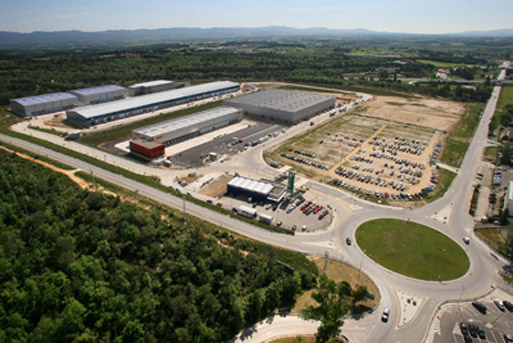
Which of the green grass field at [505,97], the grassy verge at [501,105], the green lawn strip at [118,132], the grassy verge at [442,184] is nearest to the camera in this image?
the grassy verge at [442,184]

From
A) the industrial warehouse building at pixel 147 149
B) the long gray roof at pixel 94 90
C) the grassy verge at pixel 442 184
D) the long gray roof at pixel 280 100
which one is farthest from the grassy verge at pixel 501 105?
the long gray roof at pixel 94 90

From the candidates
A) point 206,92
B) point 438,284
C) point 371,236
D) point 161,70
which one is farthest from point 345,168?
point 161,70

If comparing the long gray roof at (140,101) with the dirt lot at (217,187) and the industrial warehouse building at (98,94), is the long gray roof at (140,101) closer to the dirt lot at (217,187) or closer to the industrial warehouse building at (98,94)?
the industrial warehouse building at (98,94)

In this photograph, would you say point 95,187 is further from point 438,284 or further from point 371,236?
point 438,284

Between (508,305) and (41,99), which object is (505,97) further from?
(41,99)

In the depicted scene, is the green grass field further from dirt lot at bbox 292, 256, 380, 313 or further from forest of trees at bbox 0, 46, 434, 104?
dirt lot at bbox 292, 256, 380, 313

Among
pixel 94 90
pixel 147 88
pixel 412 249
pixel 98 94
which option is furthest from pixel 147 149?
pixel 147 88
